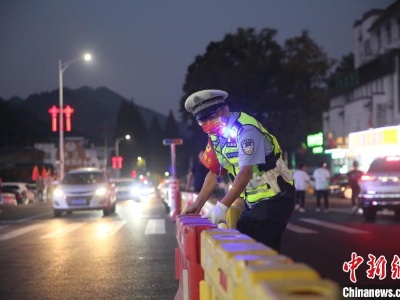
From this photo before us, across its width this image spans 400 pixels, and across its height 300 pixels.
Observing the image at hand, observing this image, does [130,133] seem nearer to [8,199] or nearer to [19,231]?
[8,199]

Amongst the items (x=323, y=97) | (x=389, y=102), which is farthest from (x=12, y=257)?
(x=323, y=97)

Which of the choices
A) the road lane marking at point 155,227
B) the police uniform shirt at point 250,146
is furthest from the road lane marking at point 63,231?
the police uniform shirt at point 250,146

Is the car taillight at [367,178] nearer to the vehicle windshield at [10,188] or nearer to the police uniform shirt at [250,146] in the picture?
the police uniform shirt at [250,146]

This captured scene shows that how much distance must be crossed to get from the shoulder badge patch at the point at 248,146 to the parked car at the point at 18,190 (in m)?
37.8

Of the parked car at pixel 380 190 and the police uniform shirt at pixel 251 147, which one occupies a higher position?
the police uniform shirt at pixel 251 147

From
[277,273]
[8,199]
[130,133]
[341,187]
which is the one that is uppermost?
[130,133]

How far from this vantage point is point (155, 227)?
18.6 m

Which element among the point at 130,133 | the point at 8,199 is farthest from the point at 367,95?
the point at 130,133

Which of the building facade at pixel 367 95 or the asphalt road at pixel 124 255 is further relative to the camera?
the building facade at pixel 367 95

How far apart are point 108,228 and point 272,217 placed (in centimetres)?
1390

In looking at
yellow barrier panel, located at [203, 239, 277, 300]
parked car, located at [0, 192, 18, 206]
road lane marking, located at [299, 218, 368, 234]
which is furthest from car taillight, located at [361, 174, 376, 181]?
parked car, located at [0, 192, 18, 206]

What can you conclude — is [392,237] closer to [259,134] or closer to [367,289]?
[367,289]

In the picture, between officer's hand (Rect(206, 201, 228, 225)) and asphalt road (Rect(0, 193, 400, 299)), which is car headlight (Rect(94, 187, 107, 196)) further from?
officer's hand (Rect(206, 201, 228, 225))

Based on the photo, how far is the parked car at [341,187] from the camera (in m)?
40.8
